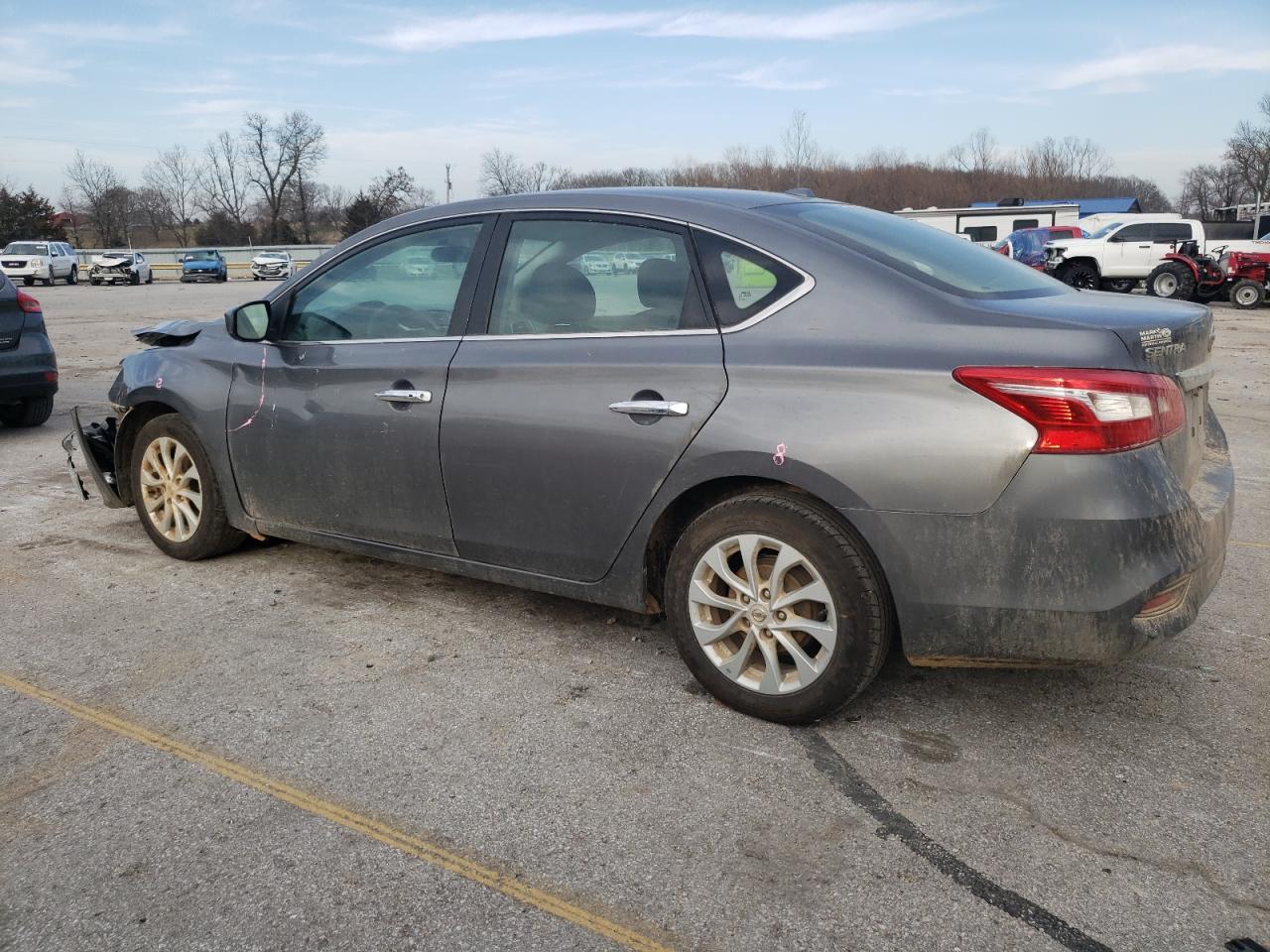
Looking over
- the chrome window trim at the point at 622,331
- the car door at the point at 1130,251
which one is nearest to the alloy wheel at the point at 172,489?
the chrome window trim at the point at 622,331

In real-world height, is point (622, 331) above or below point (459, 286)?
below

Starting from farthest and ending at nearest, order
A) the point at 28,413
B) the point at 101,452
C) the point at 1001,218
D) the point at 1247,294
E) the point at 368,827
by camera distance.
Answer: the point at 1001,218, the point at 1247,294, the point at 28,413, the point at 101,452, the point at 368,827

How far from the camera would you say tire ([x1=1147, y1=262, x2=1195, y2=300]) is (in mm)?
23562

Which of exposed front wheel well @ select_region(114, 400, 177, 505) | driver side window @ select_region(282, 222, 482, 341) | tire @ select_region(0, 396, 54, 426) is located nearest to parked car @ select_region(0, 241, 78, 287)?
tire @ select_region(0, 396, 54, 426)

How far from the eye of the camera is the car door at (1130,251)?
26594mm

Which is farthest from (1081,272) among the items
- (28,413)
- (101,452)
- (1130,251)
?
(101,452)

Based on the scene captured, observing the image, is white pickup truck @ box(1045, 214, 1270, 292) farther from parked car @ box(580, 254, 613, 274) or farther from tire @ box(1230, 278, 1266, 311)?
parked car @ box(580, 254, 613, 274)

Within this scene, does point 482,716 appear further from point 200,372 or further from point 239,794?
point 200,372

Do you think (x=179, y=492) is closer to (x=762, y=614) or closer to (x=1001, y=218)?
(x=762, y=614)

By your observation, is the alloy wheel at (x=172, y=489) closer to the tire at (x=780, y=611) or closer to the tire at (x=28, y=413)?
the tire at (x=780, y=611)

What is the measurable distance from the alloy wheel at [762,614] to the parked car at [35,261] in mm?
43137

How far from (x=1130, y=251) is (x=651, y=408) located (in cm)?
2721

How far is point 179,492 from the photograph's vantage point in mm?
4801

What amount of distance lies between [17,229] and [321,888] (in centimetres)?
7618
